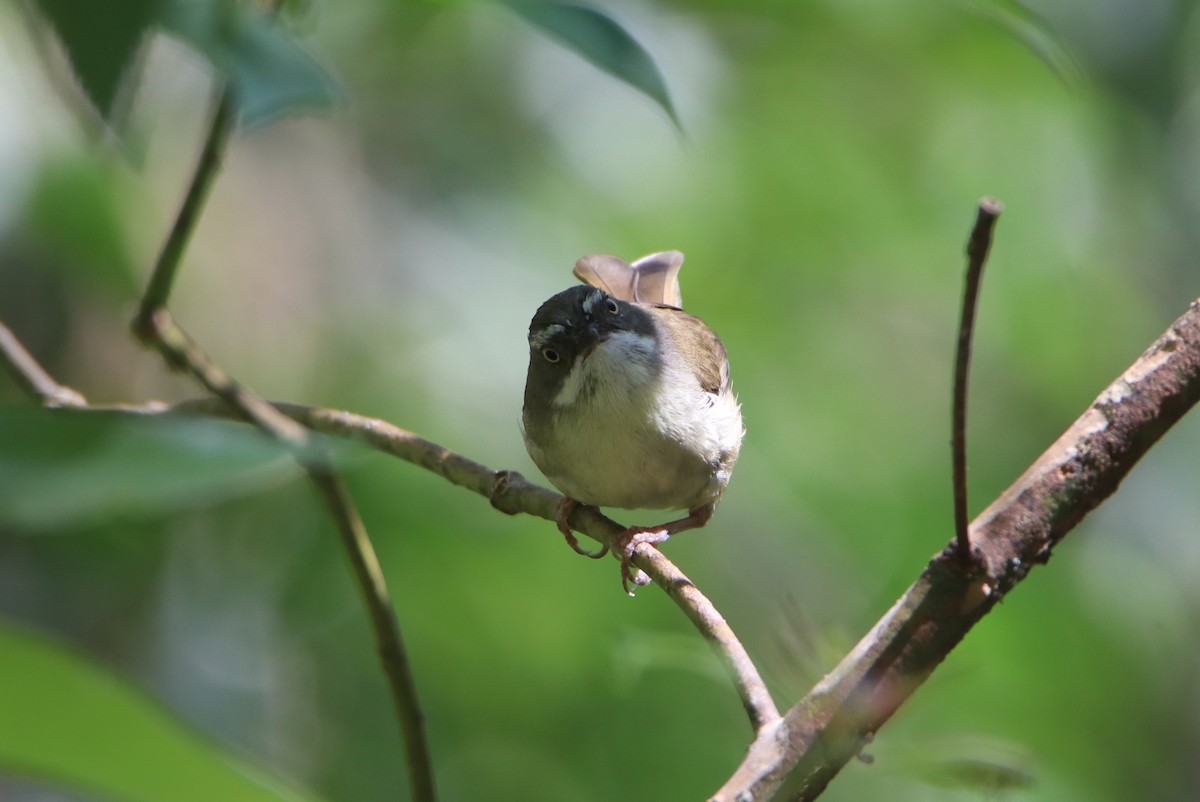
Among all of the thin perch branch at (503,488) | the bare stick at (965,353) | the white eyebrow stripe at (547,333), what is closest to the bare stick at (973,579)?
the bare stick at (965,353)

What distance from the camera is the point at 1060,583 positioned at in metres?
5.56

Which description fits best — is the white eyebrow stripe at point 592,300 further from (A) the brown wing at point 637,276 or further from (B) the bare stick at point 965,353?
(B) the bare stick at point 965,353

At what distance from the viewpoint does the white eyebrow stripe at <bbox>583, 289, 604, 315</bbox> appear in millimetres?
3994

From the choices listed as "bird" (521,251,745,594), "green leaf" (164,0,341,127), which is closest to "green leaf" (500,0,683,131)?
"green leaf" (164,0,341,127)

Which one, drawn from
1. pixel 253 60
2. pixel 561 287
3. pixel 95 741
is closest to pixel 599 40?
pixel 253 60

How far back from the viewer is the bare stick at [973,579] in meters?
1.58

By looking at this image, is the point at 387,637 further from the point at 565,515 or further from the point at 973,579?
the point at 973,579

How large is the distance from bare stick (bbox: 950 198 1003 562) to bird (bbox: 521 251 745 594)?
67.6 inches

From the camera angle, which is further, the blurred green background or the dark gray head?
the blurred green background

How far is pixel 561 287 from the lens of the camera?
19.1ft

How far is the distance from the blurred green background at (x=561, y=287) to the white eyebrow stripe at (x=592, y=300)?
1077mm

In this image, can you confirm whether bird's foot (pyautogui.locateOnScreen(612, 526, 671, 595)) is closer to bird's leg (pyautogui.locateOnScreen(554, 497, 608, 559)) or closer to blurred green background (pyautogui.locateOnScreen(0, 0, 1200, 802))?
bird's leg (pyautogui.locateOnScreen(554, 497, 608, 559))

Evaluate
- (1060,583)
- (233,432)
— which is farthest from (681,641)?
(233,432)

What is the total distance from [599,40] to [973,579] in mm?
930
